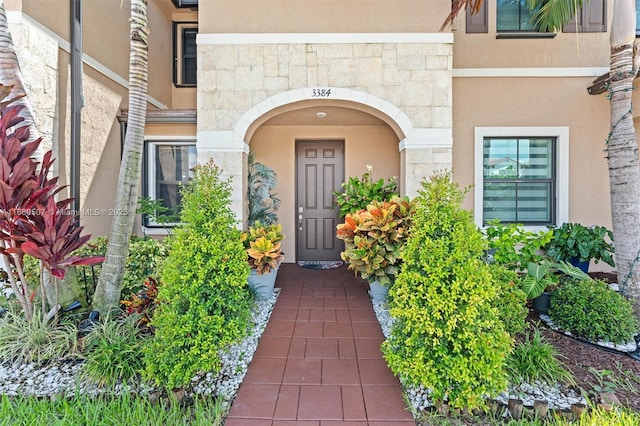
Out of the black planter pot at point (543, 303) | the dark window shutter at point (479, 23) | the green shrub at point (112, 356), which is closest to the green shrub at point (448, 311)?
the green shrub at point (112, 356)

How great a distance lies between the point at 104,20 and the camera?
628cm

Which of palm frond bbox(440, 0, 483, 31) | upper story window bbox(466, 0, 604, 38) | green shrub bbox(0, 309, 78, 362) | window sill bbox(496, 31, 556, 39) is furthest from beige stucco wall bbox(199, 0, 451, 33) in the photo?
green shrub bbox(0, 309, 78, 362)

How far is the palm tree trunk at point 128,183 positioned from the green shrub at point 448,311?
3.05 metres

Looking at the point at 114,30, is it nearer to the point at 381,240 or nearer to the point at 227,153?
the point at 227,153

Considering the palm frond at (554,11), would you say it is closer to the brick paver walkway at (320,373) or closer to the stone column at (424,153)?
the stone column at (424,153)

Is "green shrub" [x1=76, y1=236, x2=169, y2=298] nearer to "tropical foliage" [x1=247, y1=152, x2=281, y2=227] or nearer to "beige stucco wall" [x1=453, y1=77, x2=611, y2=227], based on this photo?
"tropical foliage" [x1=247, y1=152, x2=281, y2=227]

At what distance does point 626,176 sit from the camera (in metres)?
3.95

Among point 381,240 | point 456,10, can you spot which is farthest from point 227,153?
point 456,10

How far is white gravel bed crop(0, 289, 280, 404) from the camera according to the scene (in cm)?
275

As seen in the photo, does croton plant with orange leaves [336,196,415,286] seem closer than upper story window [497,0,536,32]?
Yes

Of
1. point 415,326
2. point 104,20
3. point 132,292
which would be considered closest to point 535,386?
point 415,326

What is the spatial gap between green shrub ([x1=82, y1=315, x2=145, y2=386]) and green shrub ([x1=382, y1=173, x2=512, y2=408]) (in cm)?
225

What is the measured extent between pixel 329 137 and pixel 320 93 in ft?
6.03

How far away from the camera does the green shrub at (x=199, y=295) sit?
2.59 metres
